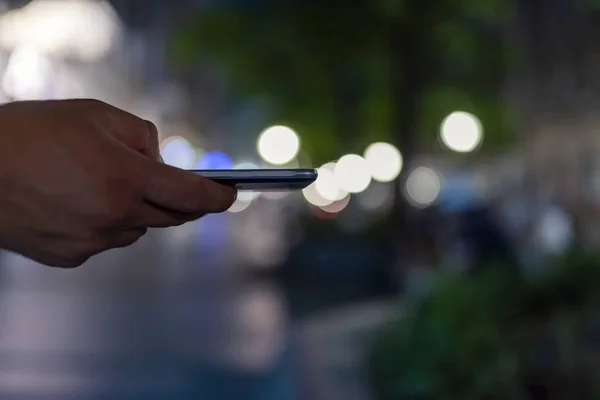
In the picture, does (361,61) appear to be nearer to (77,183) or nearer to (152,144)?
(152,144)

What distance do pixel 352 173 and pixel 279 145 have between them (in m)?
2.22

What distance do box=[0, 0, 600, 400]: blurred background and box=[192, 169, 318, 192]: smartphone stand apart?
0.17m

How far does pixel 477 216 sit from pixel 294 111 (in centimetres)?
691

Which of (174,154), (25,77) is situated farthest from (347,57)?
(174,154)

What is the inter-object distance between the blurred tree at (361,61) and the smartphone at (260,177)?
8163 mm

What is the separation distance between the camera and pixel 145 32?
11.8 meters

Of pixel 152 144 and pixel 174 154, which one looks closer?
pixel 152 144

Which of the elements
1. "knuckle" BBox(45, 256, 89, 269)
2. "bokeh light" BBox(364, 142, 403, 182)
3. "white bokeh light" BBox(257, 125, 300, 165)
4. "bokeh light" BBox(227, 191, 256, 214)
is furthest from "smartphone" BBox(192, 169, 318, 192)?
"white bokeh light" BBox(257, 125, 300, 165)

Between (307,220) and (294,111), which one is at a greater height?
(294,111)

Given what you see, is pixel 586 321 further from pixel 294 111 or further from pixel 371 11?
pixel 294 111

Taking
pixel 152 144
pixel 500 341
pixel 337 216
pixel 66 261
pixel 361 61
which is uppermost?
pixel 361 61

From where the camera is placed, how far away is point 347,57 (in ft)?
36.6

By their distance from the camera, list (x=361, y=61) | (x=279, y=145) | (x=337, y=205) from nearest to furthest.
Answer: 1. (x=361, y=61)
2. (x=279, y=145)
3. (x=337, y=205)

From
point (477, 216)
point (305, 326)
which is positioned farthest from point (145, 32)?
point (305, 326)
